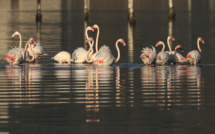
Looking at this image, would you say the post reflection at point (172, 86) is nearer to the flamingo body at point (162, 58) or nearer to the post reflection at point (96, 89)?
the flamingo body at point (162, 58)

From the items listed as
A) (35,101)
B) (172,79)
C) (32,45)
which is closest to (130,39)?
(32,45)

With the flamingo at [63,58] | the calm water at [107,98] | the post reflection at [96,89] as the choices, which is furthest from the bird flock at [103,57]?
the post reflection at [96,89]

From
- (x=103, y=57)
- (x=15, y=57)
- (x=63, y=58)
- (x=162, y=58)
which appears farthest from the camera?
(x=63, y=58)

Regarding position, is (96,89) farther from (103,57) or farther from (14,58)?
(14,58)

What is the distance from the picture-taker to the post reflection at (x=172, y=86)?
42.3 feet

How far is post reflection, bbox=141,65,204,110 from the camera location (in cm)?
→ 1291

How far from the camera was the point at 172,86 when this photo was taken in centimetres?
1529

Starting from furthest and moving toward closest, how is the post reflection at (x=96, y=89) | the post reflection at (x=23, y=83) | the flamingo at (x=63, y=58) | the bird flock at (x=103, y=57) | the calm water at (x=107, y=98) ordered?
1. the flamingo at (x=63, y=58)
2. the bird flock at (x=103, y=57)
3. the post reflection at (x=23, y=83)
4. the post reflection at (x=96, y=89)
5. the calm water at (x=107, y=98)

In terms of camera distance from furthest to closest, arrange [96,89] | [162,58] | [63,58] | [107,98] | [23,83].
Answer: [63,58]
[162,58]
[23,83]
[96,89]
[107,98]

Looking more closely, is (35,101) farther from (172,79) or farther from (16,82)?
(172,79)

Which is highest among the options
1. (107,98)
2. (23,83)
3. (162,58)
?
(162,58)

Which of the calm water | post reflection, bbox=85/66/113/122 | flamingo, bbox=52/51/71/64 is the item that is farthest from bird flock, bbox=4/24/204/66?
post reflection, bbox=85/66/113/122

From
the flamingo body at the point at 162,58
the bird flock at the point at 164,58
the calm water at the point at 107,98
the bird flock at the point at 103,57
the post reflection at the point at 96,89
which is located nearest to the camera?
the calm water at the point at 107,98

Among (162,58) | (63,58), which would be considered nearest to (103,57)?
(162,58)
